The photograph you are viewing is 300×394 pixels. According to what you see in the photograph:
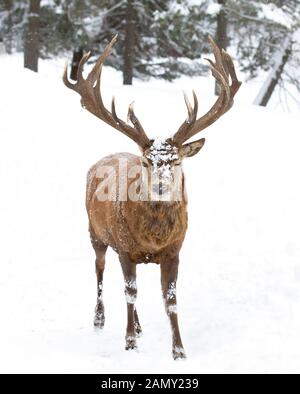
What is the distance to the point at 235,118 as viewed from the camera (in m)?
17.4

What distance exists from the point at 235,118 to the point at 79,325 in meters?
11.0

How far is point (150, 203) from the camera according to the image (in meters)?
6.11

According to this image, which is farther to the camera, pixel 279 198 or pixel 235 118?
pixel 235 118

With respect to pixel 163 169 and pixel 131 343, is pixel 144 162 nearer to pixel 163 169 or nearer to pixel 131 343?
pixel 163 169

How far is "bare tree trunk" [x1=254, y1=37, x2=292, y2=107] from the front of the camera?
22.2 meters

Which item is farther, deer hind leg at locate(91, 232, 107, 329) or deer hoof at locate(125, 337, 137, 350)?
deer hind leg at locate(91, 232, 107, 329)

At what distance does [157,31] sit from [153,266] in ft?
50.4

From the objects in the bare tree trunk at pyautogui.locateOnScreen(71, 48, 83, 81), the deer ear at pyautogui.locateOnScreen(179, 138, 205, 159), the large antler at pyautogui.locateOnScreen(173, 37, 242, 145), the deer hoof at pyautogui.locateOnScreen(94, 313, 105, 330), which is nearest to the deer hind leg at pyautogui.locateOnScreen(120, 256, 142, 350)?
the deer hoof at pyautogui.locateOnScreen(94, 313, 105, 330)

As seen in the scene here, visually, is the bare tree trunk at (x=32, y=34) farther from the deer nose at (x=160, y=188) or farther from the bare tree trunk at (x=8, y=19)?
the deer nose at (x=160, y=188)

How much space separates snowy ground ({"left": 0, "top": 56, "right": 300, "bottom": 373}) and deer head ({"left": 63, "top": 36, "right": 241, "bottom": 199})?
6.02 feet

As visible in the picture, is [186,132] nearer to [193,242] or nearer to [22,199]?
[193,242]

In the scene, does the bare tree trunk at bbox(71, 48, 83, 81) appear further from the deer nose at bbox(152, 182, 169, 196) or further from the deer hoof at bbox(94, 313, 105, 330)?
the deer nose at bbox(152, 182, 169, 196)
